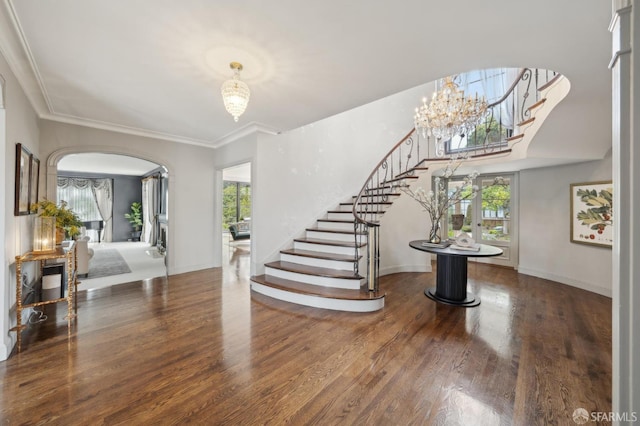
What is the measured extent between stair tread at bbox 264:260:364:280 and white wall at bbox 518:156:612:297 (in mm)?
4030

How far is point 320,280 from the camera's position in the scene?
3.74 meters

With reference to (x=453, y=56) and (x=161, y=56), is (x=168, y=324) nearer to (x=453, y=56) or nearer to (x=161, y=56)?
(x=161, y=56)

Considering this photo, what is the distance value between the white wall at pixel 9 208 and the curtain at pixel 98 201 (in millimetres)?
8223

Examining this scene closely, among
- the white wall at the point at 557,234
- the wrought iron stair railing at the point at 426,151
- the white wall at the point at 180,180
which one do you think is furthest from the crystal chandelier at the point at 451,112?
the white wall at the point at 180,180

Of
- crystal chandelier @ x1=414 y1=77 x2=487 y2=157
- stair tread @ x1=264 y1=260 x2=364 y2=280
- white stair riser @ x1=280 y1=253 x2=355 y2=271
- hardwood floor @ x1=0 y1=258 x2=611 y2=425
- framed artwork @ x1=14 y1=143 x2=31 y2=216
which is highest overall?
crystal chandelier @ x1=414 y1=77 x2=487 y2=157

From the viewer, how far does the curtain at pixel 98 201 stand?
9.36m

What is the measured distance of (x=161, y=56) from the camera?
2.30 metres

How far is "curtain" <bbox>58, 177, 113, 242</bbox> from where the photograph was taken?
9.36 meters

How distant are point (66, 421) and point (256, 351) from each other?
1.26 metres

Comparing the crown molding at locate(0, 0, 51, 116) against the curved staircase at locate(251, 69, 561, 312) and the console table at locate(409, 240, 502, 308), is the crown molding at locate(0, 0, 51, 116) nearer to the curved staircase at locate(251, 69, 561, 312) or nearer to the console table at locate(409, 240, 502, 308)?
the curved staircase at locate(251, 69, 561, 312)

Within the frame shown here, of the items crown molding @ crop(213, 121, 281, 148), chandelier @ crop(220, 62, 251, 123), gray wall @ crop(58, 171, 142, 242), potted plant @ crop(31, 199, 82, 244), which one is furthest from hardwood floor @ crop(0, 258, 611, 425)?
gray wall @ crop(58, 171, 142, 242)

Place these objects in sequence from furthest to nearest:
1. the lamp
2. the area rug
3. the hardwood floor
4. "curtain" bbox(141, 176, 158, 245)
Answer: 1. "curtain" bbox(141, 176, 158, 245)
2. the area rug
3. the lamp
4. the hardwood floor

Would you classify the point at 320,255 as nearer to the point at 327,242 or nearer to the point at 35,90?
the point at 327,242

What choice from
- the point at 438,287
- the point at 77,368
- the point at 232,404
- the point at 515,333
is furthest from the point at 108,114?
the point at 515,333
